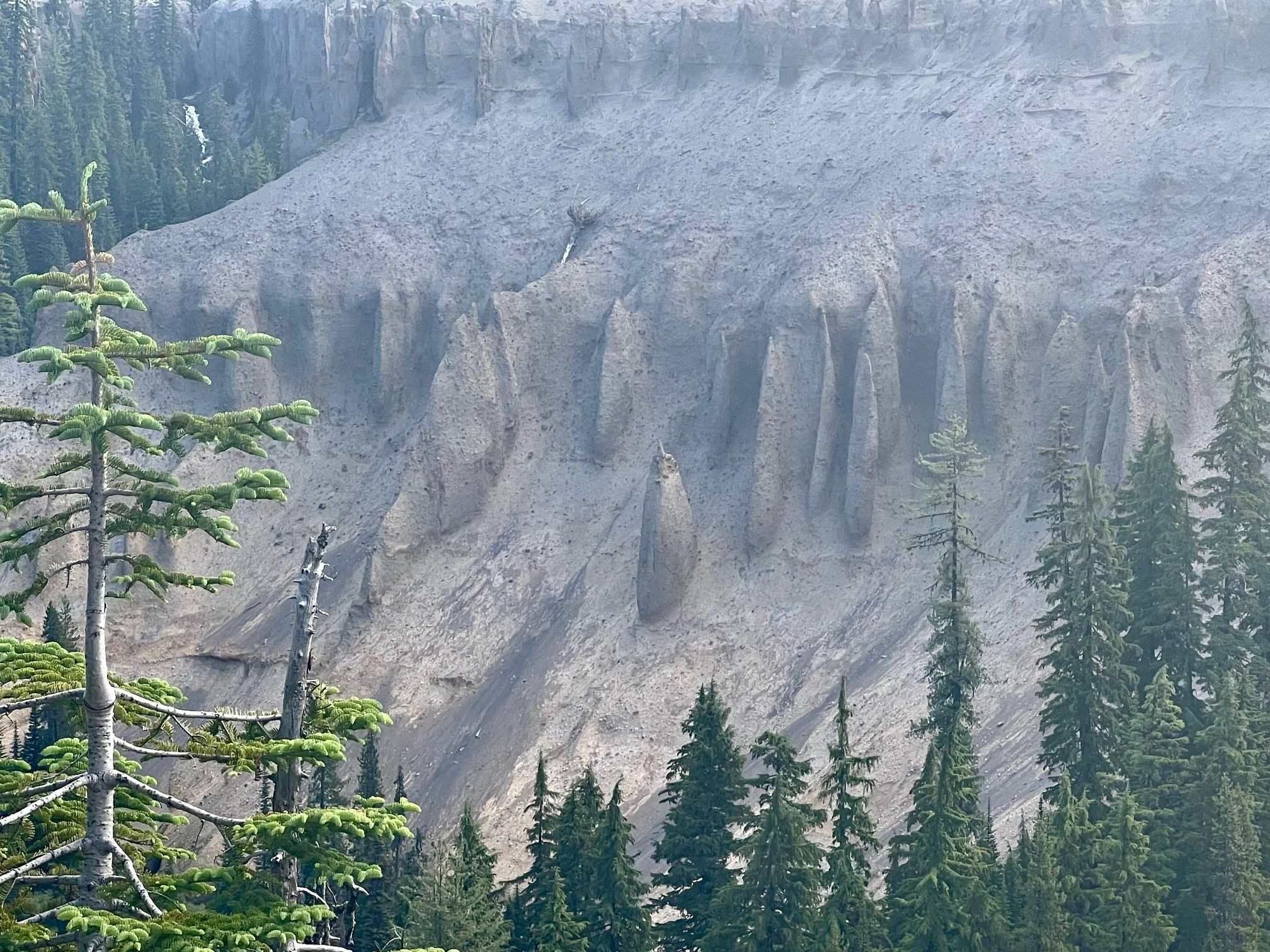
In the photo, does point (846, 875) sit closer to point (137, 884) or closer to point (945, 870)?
point (945, 870)

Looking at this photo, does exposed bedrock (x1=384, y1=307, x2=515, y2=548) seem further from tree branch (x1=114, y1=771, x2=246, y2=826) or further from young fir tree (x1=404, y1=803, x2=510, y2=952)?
tree branch (x1=114, y1=771, x2=246, y2=826)

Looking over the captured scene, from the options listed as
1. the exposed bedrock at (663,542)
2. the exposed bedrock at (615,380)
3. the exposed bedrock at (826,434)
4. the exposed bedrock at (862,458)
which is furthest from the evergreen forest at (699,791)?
the exposed bedrock at (615,380)

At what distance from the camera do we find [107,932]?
11.1 metres

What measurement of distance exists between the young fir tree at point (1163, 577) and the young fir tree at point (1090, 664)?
3.43 feet

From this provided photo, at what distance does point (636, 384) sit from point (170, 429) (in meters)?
50.9

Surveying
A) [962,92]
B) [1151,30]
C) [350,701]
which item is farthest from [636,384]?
A: [350,701]

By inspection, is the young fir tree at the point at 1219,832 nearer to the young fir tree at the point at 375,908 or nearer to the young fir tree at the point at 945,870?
the young fir tree at the point at 945,870


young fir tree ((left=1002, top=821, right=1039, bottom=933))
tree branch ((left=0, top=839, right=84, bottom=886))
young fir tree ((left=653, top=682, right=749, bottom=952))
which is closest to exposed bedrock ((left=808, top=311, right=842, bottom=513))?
young fir tree ((left=653, top=682, right=749, bottom=952))

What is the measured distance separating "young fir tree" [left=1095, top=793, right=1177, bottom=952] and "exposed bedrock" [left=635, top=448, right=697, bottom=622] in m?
27.0

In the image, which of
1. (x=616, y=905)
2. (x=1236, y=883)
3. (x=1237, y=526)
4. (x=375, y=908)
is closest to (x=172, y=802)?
(x=616, y=905)

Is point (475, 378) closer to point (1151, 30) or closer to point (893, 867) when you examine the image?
point (1151, 30)

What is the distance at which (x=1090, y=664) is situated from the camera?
35250 millimetres

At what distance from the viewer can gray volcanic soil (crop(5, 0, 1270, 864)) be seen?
176ft

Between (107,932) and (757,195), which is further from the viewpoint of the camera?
(757,195)
